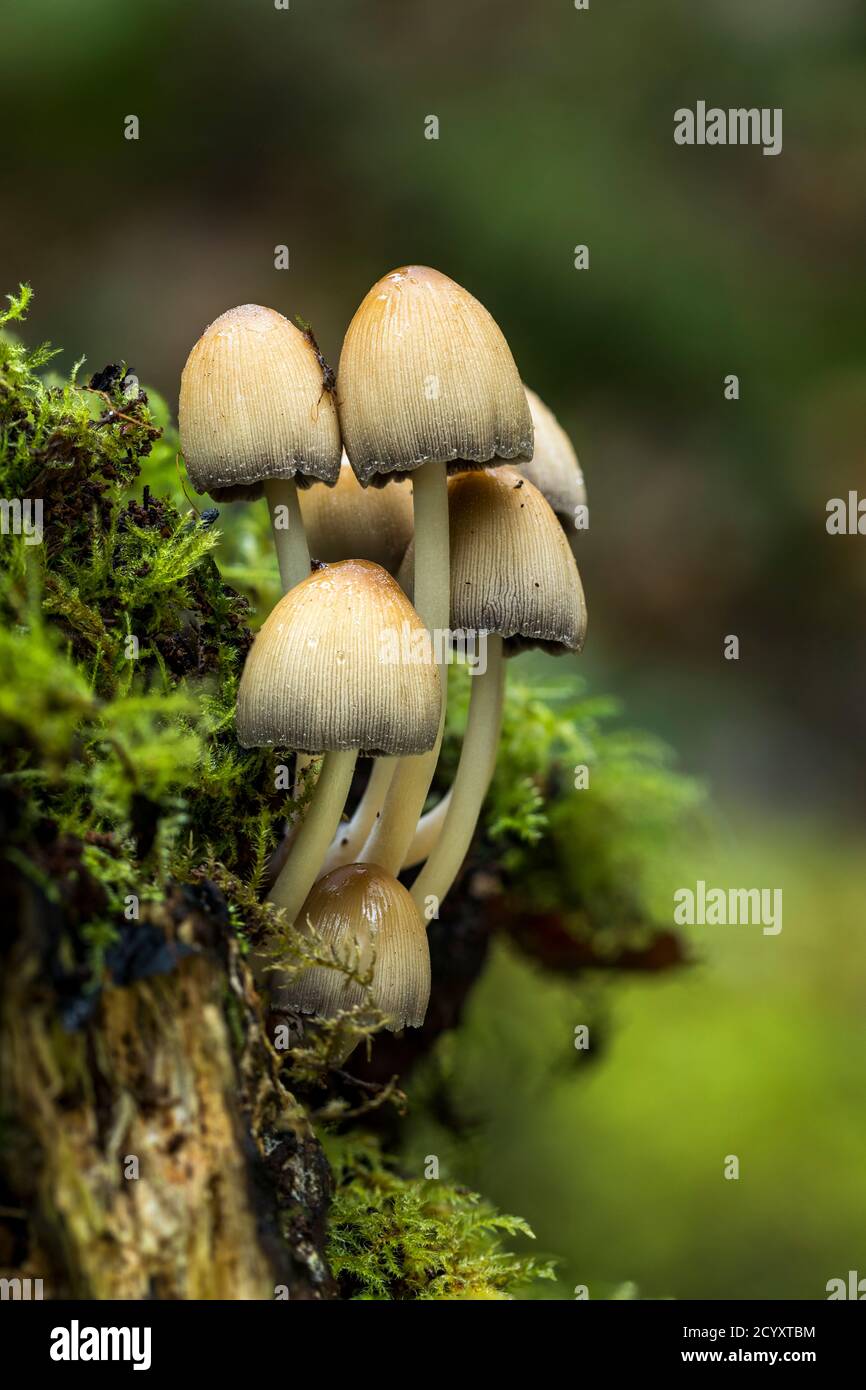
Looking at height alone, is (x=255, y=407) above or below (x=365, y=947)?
above

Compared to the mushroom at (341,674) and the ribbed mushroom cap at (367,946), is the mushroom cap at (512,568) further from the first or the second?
the ribbed mushroom cap at (367,946)

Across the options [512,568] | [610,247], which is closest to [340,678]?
[512,568]

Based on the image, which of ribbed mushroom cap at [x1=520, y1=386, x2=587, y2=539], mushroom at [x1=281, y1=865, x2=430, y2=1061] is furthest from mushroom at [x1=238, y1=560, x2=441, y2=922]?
ribbed mushroom cap at [x1=520, y1=386, x2=587, y2=539]

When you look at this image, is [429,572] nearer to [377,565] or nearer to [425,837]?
[377,565]

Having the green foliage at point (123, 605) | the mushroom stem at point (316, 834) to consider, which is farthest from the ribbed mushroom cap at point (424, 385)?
the mushroom stem at point (316, 834)

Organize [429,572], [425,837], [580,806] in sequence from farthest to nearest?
[580,806]
[425,837]
[429,572]

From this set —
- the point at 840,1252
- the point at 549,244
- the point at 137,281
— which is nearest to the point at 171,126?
the point at 137,281
